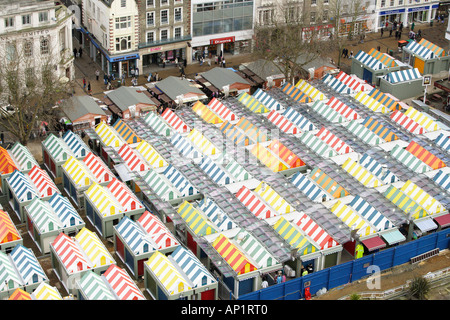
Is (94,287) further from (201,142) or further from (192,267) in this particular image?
(201,142)

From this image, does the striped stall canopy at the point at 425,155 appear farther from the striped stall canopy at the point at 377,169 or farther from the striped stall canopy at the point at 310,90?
the striped stall canopy at the point at 310,90

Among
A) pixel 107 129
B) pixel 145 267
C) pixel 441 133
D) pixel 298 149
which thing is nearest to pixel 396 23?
pixel 441 133

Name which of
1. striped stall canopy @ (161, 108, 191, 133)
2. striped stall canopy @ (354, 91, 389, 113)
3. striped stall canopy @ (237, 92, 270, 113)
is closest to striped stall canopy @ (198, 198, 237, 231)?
striped stall canopy @ (161, 108, 191, 133)

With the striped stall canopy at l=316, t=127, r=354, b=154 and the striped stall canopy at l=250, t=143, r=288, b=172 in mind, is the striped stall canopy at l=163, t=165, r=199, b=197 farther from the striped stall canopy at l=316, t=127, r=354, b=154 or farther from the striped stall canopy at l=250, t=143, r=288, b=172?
the striped stall canopy at l=316, t=127, r=354, b=154

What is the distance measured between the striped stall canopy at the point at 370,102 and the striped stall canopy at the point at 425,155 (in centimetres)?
1031

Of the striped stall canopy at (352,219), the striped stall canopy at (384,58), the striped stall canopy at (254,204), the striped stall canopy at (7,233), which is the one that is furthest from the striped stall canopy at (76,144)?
the striped stall canopy at (384,58)

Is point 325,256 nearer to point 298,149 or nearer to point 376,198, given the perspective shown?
point 376,198

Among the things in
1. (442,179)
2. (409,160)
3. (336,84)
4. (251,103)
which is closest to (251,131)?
(251,103)

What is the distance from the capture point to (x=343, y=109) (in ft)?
249

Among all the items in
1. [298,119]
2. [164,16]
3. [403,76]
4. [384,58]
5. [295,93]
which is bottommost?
[298,119]

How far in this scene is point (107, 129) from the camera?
7031 centimetres

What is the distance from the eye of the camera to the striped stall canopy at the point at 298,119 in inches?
2864

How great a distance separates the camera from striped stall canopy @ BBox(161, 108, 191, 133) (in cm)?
7188

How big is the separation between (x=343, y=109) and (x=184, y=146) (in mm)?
18394
